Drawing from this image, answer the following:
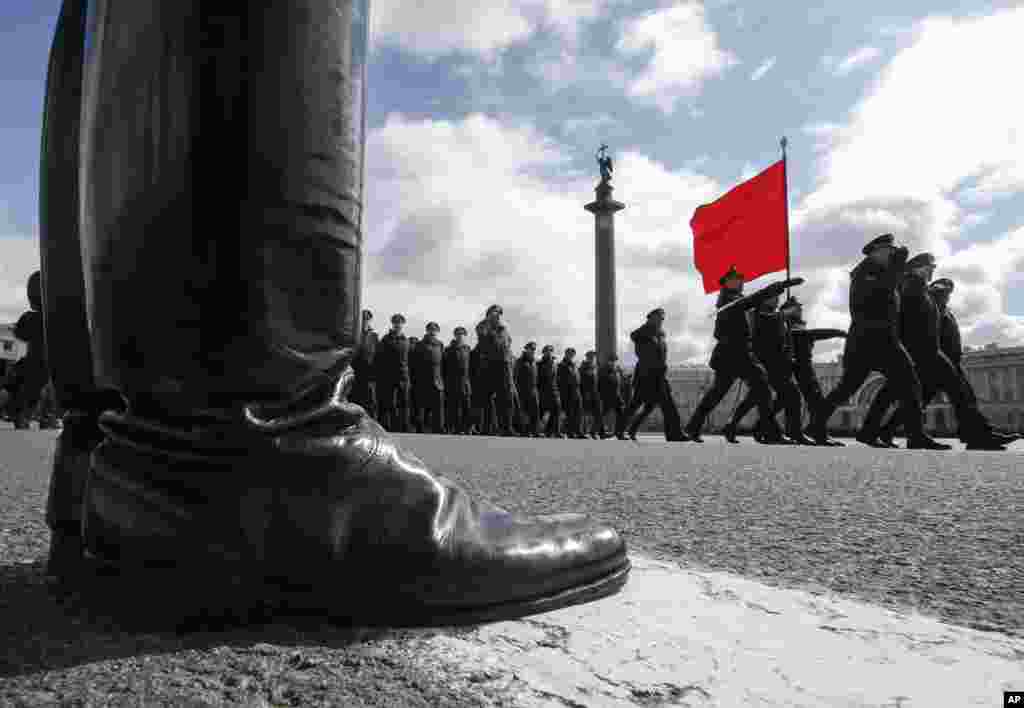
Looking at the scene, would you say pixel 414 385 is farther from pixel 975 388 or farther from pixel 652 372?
pixel 975 388

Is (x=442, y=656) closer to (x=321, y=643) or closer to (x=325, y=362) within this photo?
(x=321, y=643)

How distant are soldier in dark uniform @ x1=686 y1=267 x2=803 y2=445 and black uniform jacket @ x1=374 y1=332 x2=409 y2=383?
6288mm

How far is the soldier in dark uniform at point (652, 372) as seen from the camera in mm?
9203

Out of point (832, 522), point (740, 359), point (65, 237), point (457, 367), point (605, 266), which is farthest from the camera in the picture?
point (605, 266)

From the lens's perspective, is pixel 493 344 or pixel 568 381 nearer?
pixel 493 344

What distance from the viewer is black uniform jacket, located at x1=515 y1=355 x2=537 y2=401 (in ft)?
50.5

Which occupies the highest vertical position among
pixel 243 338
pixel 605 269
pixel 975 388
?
pixel 605 269

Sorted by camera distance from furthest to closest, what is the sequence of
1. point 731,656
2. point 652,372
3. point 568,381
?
1. point 568,381
2. point 652,372
3. point 731,656

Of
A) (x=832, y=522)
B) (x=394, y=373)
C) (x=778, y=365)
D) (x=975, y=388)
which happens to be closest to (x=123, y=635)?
(x=832, y=522)

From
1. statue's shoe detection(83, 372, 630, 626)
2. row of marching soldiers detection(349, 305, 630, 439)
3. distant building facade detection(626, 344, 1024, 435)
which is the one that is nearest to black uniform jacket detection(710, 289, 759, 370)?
row of marching soldiers detection(349, 305, 630, 439)

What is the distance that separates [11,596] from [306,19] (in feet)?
2.08

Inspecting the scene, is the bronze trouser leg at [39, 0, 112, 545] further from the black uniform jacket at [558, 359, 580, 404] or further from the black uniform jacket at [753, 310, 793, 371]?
the black uniform jacket at [558, 359, 580, 404]

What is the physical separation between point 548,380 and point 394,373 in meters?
3.48

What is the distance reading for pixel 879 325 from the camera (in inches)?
241
